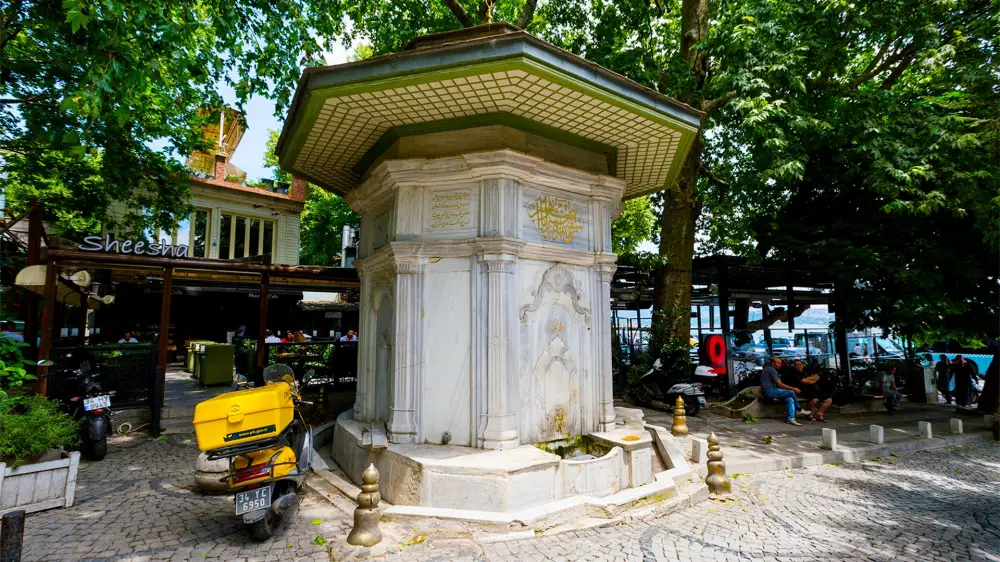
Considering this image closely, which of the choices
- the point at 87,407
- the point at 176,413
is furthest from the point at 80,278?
the point at 87,407

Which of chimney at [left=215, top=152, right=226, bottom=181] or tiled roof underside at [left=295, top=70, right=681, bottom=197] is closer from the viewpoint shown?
tiled roof underside at [left=295, top=70, right=681, bottom=197]

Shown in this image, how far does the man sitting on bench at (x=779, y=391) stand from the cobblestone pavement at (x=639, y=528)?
3.42 metres

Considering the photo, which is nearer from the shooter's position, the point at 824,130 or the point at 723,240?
the point at 824,130

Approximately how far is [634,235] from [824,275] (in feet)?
27.2

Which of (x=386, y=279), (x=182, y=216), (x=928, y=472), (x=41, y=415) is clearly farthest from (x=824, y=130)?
(x=182, y=216)

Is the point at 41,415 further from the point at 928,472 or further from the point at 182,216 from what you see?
the point at 928,472

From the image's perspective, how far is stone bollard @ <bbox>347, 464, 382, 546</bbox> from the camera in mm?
4090

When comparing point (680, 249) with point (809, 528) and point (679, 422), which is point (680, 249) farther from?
point (809, 528)

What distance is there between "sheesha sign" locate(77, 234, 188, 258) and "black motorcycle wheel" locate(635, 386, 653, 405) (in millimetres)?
10464

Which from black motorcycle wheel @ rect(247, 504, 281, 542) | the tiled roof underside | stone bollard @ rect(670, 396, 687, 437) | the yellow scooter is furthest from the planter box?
stone bollard @ rect(670, 396, 687, 437)

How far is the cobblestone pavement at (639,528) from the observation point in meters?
4.11

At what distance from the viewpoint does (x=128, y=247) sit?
814 centimetres

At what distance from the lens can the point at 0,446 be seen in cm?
485

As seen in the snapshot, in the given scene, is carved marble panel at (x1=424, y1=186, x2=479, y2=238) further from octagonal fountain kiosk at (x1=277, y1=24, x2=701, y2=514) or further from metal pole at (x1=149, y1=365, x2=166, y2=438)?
metal pole at (x1=149, y1=365, x2=166, y2=438)
